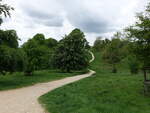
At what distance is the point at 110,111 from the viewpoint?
A: 16.6ft

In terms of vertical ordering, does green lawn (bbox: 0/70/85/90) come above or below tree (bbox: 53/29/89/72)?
below

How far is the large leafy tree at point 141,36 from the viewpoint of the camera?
6.68 metres

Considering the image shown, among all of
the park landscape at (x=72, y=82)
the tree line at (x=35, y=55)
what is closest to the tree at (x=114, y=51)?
the park landscape at (x=72, y=82)

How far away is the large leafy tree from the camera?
668 centimetres

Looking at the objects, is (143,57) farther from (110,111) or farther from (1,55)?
(1,55)

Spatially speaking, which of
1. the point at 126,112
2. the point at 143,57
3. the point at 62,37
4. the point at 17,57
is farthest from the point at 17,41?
the point at 62,37

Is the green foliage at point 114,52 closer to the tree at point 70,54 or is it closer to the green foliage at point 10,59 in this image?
the tree at point 70,54

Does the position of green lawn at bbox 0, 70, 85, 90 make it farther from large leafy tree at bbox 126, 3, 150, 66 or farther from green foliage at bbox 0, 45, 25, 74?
large leafy tree at bbox 126, 3, 150, 66

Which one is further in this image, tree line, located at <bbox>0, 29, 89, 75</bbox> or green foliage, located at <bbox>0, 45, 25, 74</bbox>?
tree line, located at <bbox>0, 29, 89, 75</bbox>

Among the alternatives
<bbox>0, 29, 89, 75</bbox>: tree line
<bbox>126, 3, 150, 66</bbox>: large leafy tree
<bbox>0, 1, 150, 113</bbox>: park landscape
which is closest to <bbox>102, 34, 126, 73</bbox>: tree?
<bbox>0, 1, 150, 113</bbox>: park landscape

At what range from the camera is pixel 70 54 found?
26.3m

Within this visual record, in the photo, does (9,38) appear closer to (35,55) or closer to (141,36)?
(35,55)

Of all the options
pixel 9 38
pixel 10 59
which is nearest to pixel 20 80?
pixel 10 59

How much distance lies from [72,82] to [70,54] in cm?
1271
